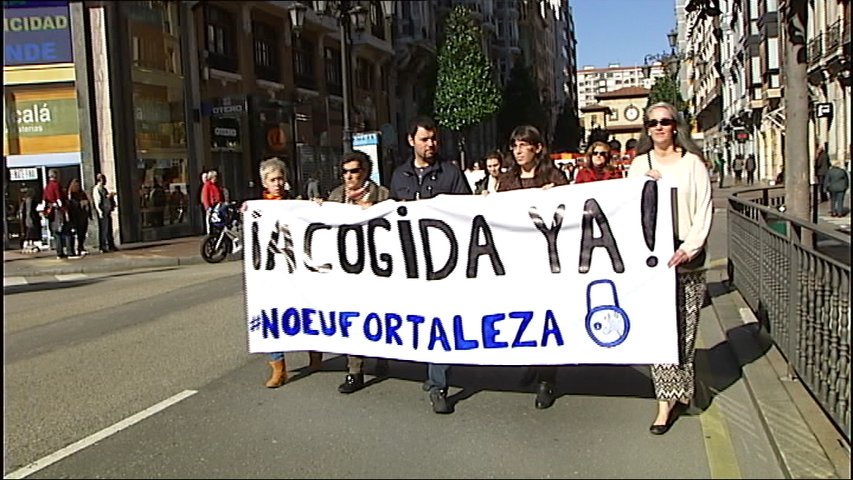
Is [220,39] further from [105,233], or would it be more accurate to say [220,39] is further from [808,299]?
[105,233]

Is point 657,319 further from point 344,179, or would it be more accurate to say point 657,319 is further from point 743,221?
Answer: point 743,221

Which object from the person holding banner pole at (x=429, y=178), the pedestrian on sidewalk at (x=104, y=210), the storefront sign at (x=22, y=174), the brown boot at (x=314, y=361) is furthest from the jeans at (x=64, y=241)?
the person holding banner pole at (x=429, y=178)

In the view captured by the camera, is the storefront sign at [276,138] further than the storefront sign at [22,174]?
No

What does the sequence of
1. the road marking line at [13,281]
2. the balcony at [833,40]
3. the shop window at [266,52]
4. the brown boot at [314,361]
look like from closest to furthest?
the shop window at [266,52]
the brown boot at [314,361]
the road marking line at [13,281]
the balcony at [833,40]

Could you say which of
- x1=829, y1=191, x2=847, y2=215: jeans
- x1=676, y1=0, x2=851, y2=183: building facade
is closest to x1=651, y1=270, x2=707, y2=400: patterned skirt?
x1=676, y1=0, x2=851, y2=183: building facade

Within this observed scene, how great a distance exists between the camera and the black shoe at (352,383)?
702cm

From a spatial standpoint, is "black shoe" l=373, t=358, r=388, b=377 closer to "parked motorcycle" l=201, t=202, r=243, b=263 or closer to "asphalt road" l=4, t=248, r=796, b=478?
"asphalt road" l=4, t=248, r=796, b=478

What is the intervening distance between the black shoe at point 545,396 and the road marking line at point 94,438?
2599 millimetres

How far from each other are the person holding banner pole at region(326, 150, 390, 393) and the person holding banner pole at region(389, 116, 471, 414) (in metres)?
0.20

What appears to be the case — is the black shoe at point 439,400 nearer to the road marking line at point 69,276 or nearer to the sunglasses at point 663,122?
the sunglasses at point 663,122

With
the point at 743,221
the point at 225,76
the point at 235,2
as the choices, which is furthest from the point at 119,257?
the point at 235,2

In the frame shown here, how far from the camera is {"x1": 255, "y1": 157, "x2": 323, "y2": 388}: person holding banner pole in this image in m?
7.03

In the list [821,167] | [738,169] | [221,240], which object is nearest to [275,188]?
[221,240]

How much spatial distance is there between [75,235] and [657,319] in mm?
17743
